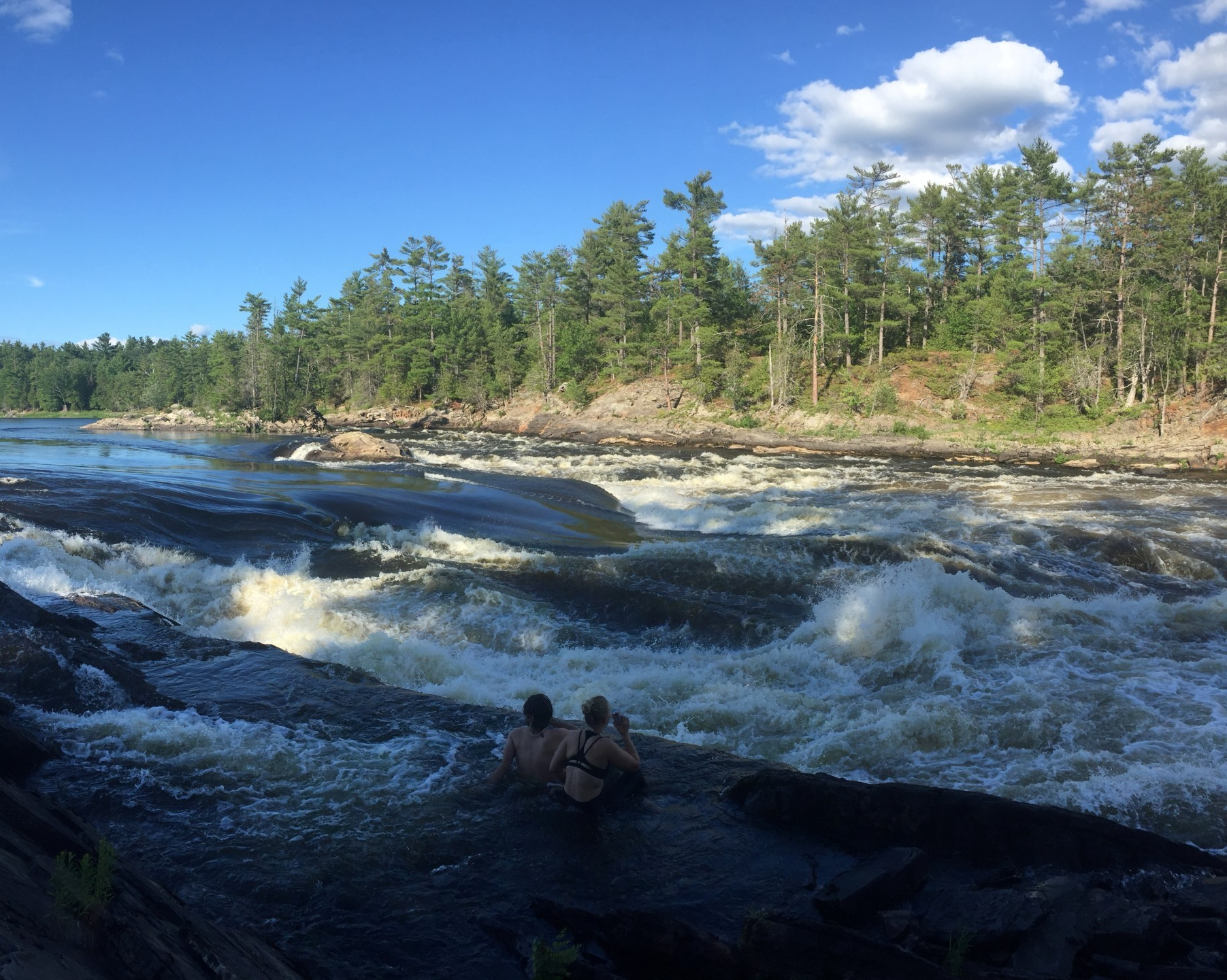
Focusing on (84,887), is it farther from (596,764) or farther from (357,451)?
(357,451)

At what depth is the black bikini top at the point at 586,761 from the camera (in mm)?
Answer: 5957

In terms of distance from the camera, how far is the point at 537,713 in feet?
20.6

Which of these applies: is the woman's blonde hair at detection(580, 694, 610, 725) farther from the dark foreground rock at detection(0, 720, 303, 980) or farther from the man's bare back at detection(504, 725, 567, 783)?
the dark foreground rock at detection(0, 720, 303, 980)

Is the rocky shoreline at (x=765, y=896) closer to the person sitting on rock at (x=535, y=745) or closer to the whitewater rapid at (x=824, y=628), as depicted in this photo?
the person sitting on rock at (x=535, y=745)

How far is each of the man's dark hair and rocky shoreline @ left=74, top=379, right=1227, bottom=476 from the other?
110ft

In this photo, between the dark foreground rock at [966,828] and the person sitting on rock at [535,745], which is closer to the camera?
the dark foreground rock at [966,828]

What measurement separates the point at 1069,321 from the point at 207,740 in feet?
172

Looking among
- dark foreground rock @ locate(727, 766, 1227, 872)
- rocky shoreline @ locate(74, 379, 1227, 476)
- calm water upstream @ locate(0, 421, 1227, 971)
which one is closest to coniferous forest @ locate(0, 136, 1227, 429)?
rocky shoreline @ locate(74, 379, 1227, 476)

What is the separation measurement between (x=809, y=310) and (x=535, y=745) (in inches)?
2039

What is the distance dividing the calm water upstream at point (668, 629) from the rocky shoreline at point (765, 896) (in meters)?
1.25

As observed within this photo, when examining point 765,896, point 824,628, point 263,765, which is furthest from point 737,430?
point 765,896

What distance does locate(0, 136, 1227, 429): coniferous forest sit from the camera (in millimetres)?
41312

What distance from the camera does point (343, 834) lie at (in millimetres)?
5582

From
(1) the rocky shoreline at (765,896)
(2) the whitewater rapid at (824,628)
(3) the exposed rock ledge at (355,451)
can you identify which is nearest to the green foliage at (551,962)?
(1) the rocky shoreline at (765,896)
